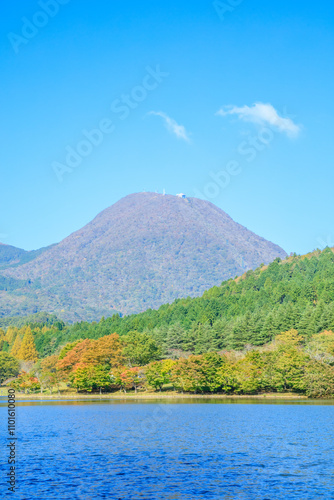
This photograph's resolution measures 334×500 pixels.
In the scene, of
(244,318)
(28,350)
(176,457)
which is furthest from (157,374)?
(28,350)

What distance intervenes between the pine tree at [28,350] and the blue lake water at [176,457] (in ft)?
395

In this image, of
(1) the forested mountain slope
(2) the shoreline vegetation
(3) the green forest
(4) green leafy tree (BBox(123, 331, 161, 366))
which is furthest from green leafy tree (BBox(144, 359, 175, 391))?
(1) the forested mountain slope

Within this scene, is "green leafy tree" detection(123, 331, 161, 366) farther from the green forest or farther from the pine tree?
the pine tree

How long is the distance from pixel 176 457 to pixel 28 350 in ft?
510

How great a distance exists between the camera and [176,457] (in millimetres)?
35375

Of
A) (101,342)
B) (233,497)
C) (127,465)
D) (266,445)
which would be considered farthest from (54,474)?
(101,342)

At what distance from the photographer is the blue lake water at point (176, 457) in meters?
26.8

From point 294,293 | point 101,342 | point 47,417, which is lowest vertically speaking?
point 47,417

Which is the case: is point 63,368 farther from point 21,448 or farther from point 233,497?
point 233,497

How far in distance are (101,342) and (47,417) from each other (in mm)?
53438

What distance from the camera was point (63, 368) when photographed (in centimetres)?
12119

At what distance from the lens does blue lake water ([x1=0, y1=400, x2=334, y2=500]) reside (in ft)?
88.0

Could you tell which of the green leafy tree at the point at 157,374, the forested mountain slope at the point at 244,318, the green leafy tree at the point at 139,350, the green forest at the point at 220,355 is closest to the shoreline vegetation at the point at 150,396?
the green forest at the point at 220,355

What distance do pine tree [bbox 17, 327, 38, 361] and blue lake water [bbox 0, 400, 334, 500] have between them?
12052 centimetres
